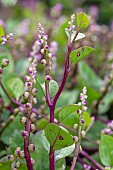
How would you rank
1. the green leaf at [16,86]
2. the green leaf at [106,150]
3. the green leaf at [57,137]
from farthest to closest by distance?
the green leaf at [16,86] → the green leaf at [106,150] → the green leaf at [57,137]

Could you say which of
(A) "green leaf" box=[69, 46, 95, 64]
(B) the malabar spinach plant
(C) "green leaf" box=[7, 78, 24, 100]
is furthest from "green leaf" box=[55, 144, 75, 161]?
(C) "green leaf" box=[7, 78, 24, 100]

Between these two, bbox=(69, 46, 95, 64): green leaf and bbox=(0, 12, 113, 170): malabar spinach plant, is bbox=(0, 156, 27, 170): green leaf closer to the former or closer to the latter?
bbox=(0, 12, 113, 170): malabar spinach plant

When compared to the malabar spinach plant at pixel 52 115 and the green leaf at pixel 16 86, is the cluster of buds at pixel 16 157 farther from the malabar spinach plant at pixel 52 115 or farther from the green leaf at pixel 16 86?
the green leaf at pixel 16 86

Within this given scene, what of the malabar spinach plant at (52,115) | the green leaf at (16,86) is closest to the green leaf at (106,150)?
the malabar spinach plant at (52,115)

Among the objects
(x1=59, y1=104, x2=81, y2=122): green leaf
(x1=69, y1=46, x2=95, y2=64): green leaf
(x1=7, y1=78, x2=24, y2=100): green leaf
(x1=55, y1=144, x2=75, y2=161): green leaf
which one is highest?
(x1=69, y1=46, x2=95, y2=64): green leaf

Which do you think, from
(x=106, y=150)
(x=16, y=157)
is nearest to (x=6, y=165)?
(x=16, y=157)
